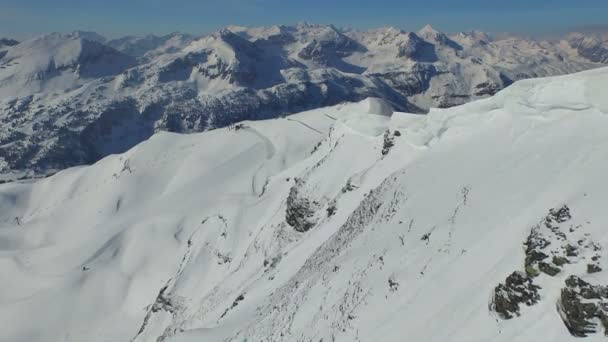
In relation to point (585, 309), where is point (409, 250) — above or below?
below

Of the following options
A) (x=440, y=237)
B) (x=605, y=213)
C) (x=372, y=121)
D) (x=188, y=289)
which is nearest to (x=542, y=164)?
(x=440, y=237)

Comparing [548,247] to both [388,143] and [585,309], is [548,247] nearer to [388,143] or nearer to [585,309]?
[585,309]

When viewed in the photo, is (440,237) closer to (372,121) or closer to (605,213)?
(605,213)

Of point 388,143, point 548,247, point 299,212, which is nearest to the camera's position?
point 548,247

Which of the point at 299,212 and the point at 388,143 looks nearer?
the point at 388,143

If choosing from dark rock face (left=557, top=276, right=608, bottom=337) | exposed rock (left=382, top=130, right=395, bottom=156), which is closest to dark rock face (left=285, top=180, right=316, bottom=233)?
exposed rock (left=382, top=130, right=395, bottom=156)

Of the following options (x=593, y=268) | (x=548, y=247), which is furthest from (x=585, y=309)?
(x=548, y=247)
